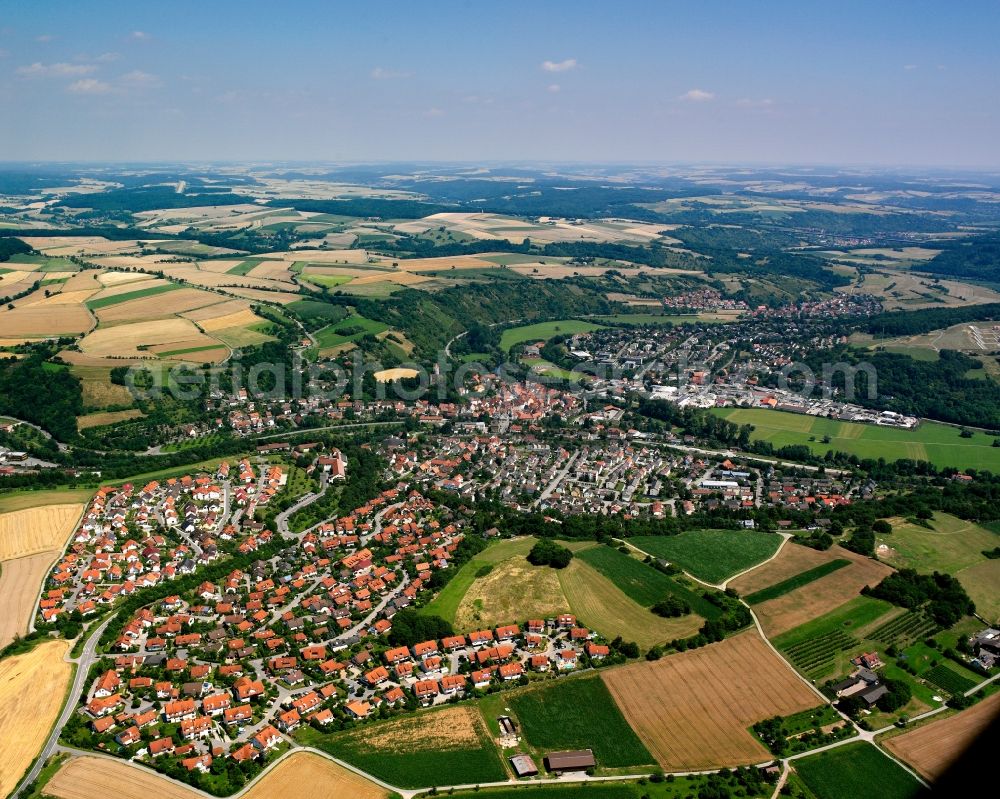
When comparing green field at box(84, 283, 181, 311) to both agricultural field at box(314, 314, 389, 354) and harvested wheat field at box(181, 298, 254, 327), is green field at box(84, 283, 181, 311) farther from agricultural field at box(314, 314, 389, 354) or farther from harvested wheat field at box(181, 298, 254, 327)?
agricultural field at box(314, 314, 389, 354)

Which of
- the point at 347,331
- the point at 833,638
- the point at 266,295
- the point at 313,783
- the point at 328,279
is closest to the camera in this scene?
the point at 313,783

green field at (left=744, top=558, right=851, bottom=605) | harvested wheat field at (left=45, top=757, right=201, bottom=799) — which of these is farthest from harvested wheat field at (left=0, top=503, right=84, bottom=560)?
green field at (left=744, top=558, right=851, bottom=605)

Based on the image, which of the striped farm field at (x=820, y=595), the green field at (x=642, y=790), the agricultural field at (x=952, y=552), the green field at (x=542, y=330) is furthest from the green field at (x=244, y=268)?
the green field at (x=642, y=790)

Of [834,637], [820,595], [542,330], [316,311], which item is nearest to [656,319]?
[542,330]

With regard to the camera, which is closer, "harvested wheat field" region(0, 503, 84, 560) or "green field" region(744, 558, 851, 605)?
"green field" region(744, 558, 851, 605)

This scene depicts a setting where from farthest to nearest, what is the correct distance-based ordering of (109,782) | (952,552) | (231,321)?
(231,321)
(952,552)
(109,782)

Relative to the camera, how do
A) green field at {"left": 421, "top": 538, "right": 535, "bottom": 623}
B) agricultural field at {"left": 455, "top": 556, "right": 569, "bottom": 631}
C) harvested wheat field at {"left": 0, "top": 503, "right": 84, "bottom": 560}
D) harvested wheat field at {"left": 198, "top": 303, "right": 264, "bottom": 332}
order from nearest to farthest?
1. agricultural field at {"left": 455, "top": 556, "right": 569, "bottom": 631}
2. green field at {"left": 421, "top": 538, "right": 535, "bottom": 623}
3. harvested wheat field at {"left": 0, "top": 503, "right": 84, "bottom": 560}
4. harvested wheat field at {"left": 198, "top": 303, "right": 264, "bottom": 332}

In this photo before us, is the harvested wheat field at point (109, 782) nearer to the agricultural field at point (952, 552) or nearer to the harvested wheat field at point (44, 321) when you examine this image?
the agricultural field at point (952, 552)

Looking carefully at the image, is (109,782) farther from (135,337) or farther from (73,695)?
(135,337)
